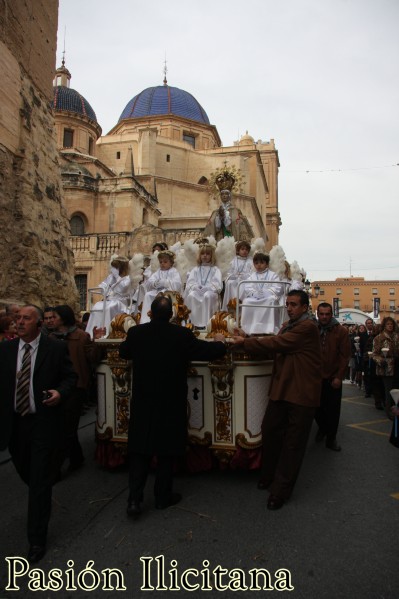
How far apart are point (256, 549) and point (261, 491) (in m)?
1.27

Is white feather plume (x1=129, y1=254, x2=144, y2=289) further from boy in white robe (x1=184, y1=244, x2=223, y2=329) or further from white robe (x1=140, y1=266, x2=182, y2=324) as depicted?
boy in white robe (x1=184, y1=244, x2=223, y2=329)

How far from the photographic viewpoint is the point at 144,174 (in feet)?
140

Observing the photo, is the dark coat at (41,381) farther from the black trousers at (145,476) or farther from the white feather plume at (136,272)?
the white feather plume at (136,272)

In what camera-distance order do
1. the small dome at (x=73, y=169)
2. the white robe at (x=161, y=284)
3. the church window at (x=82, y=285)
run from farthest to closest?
the small dome at (x=73, y=169), the church window at (x=82, y=285), the white robe at (x=161, y=284)

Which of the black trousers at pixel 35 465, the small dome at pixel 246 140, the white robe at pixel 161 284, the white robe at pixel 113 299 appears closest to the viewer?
the black trousers at pixel 35 465

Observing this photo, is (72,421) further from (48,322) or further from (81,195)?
(81,195)

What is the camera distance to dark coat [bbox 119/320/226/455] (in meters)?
3.94

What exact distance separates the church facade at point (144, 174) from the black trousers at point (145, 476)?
20737 millimetres

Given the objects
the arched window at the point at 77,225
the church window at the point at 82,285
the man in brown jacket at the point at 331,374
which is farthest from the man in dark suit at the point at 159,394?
the arched window at the point at 77,225

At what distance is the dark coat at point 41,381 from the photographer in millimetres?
3461

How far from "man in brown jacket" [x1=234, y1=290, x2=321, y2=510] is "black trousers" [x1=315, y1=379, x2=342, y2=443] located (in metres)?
2.04

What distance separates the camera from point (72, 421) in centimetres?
503

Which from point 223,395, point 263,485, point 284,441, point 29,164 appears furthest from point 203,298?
point 29,164

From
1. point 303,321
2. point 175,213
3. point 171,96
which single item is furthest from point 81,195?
point 303,321
